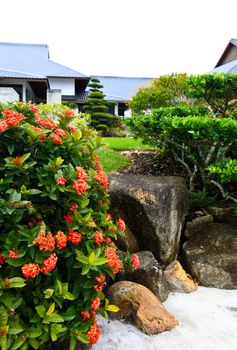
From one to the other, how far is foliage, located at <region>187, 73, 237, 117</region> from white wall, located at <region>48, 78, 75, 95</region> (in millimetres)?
20038

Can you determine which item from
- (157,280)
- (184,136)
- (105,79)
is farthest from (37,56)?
(157,280)

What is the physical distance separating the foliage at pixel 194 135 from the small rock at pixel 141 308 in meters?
2.46

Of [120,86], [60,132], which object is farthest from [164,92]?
[120,86]

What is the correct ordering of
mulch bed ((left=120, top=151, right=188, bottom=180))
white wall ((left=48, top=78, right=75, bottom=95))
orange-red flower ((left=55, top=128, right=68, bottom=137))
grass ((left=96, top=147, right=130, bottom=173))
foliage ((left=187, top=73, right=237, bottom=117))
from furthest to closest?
white wall ((left=48, top=78, right=75, bottom=95)), mulch bed ((left=120, top=151, right=188, bottom=180)), grass ((left=96, top=147, right=130, bottom=173)), foliage ((left=187, top=73, right=237, bottom=117)), orange-red flower ((left=55, top=128, right=68, bottom=137))

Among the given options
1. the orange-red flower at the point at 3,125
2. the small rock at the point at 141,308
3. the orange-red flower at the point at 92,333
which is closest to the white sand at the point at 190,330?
the small rock at the point at 141,308

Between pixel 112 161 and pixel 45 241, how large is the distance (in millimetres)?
5080

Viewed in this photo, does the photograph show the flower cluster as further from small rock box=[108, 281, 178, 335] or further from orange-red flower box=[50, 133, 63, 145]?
small rock box=[108, 281, 178, 335]

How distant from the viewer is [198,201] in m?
6.16

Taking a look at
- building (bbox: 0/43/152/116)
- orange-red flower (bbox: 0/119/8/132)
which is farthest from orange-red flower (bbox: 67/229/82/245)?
building (bbox: 0/43/152/116)

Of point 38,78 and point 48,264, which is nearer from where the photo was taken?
point 48,264

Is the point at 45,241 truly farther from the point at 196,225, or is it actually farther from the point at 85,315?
the point at 196,225

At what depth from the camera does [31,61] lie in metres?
26.5

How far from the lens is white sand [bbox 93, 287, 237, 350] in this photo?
3.66 meters

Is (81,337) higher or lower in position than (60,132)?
lower
